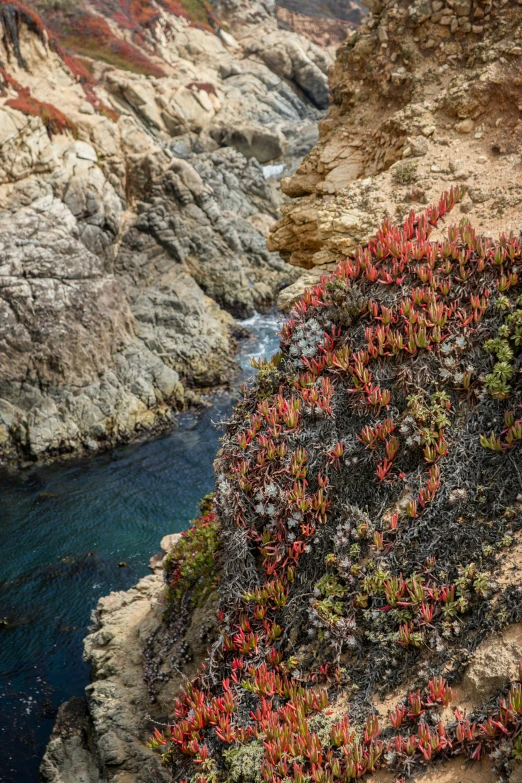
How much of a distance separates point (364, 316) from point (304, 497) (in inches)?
123

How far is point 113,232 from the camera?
34.0 metres

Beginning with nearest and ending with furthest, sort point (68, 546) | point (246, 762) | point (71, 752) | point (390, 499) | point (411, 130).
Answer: point (246, 762) < point (390, 499) < point (71, 752) < point (411, 130) < point (68, 546)

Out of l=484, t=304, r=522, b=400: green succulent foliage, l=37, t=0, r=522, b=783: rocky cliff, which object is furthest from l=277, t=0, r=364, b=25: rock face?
l=484, t=304, r=522, b=400: green succulent foliage

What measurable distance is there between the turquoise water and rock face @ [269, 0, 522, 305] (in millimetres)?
11481

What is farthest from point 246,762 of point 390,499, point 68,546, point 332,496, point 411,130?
point 68,546

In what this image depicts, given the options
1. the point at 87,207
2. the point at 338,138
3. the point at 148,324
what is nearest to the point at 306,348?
the point at 338,138

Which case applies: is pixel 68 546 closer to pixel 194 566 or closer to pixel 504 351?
pixel 194 566

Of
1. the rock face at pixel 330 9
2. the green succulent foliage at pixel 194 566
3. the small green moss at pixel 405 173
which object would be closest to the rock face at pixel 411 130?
the small green moss at pixel 405 173

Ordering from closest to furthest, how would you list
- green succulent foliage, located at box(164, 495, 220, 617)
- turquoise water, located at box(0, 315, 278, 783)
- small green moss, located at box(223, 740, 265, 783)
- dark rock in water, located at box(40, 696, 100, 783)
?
1. small green moss, located at box(223, 740, 265, 783)
2. dark rock in water, located at box(40, 696, 100, 783)
3. green succulent foliage, located at box(164, 495, 220, 617)
4. turquoise water, located at box(0, 315, 278, 783)

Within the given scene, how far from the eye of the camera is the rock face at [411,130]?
10586mm

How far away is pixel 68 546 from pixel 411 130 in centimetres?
1685

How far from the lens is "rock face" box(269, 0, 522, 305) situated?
10586 millimetres

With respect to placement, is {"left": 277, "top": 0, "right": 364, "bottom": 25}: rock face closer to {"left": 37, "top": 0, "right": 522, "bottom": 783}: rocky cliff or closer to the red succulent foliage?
{"left": 37, "top": 0, "right": 522, "bottom": 783}: rocky cliff

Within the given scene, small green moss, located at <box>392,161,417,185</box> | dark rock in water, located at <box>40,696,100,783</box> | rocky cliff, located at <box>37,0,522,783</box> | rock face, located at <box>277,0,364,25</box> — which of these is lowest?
dark rock in water, located at <box>40,696,100,783</box>
